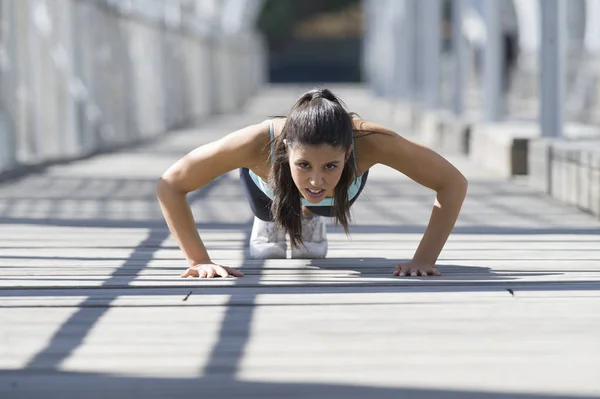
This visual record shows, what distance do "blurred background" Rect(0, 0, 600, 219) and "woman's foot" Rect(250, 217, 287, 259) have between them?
→ 422 centimetres

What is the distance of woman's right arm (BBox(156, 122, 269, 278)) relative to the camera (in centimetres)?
469

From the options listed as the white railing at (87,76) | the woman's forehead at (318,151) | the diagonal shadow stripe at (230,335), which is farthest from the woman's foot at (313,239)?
the white railing at (87,76)

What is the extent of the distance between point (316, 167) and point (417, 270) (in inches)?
26.8

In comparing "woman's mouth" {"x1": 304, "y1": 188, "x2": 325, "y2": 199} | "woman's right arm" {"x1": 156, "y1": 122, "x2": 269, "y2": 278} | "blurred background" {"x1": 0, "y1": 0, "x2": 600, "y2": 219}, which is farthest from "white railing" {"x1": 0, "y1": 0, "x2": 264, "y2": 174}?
"woman's mouth" {"x1": 304, "y1": 188, "x2": 325, "y2": 199}

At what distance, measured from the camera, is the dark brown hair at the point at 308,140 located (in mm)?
4328

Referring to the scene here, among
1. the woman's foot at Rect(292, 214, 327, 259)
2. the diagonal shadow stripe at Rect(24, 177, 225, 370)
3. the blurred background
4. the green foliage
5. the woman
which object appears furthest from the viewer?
the green foliage

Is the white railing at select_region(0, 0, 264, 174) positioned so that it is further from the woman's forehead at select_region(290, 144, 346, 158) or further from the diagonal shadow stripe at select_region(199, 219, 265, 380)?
the diagonal shadow stripe at select_region(199, 219, 265, 380)

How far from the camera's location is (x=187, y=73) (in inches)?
993

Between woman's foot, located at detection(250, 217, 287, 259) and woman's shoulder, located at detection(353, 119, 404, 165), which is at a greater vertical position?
woman's shoulder, located at detection(353, 119, 404, 165)

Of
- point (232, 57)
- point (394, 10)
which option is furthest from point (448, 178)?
point (232, 57)

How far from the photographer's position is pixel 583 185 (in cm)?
759

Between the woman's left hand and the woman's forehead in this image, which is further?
the woman's left hand

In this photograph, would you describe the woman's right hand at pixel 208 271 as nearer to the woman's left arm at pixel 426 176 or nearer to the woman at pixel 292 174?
the woman at pixel 292 174

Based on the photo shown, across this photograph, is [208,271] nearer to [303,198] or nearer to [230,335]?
[303,198]
